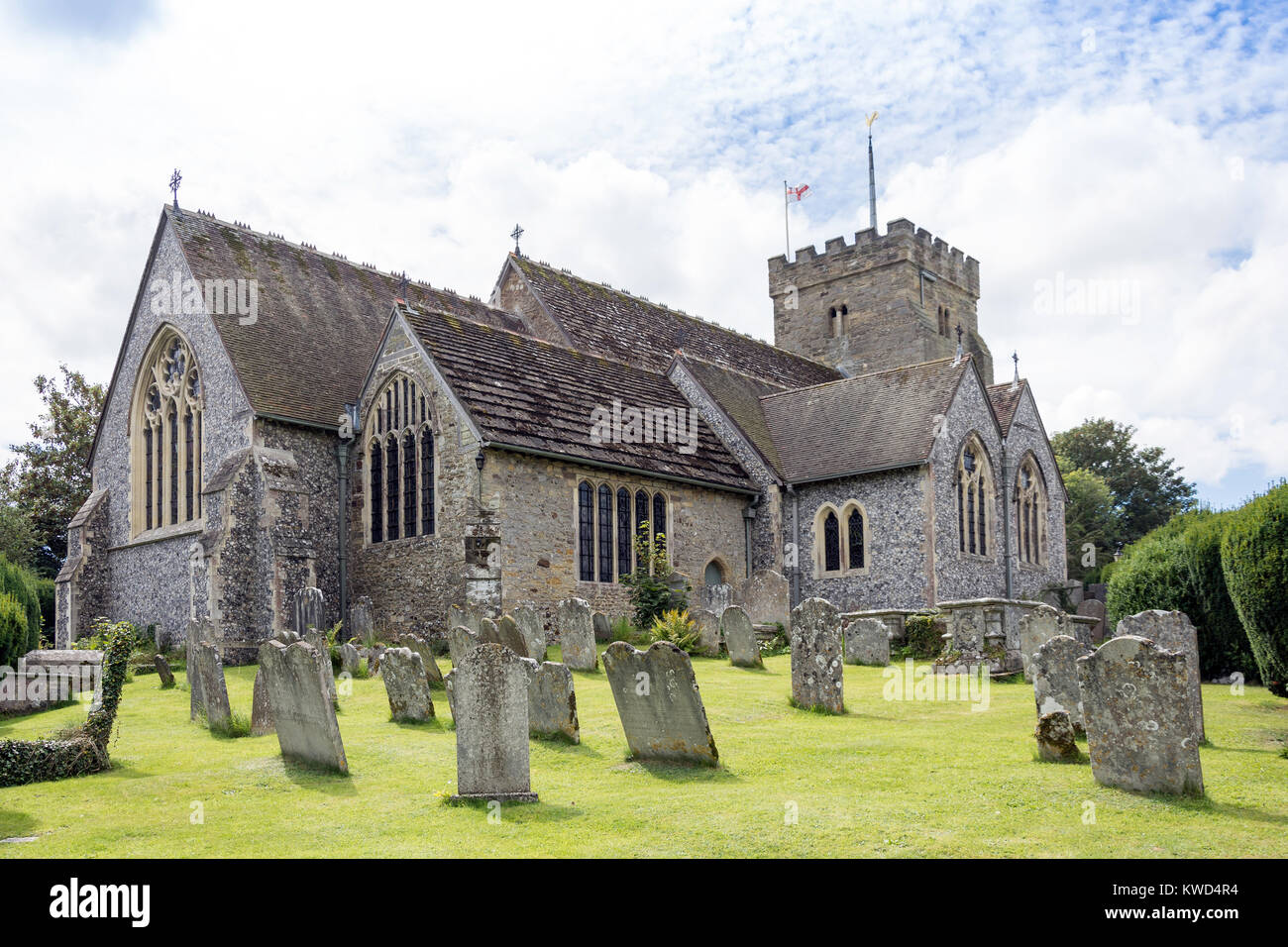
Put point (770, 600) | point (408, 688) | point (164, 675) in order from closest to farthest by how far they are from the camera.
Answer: point (408, 688), point (164, 675), point (770, 600)

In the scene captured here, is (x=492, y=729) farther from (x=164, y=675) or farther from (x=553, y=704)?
(x=164, y=675)

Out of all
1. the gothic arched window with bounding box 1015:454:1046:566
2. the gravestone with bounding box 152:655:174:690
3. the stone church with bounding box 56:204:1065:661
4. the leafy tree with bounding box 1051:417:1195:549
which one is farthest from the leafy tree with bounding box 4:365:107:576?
the leafy tree with bounding box 1051:417:1195:549

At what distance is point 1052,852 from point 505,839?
3608 millimetres

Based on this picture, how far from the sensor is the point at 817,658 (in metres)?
13.6

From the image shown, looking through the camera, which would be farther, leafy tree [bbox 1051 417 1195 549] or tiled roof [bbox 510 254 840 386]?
leafy tree [bbox 1051 417 1195 549]

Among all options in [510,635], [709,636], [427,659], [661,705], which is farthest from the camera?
[709,636]

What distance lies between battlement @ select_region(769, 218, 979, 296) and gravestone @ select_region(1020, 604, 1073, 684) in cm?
2768

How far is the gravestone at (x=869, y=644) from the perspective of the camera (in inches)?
750

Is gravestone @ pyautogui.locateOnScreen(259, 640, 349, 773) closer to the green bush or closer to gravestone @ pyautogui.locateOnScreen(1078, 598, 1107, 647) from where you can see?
the green bush

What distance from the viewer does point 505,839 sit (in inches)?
308

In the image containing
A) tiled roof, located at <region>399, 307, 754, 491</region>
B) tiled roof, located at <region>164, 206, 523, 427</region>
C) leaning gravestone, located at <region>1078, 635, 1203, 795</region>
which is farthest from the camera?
tiled roof, located at <region>164, 206, 523, 427</region>

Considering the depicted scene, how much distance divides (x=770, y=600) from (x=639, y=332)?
1265 centimetres

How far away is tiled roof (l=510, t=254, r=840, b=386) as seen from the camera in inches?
1218

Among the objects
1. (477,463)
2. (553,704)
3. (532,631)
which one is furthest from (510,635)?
(477,463)
